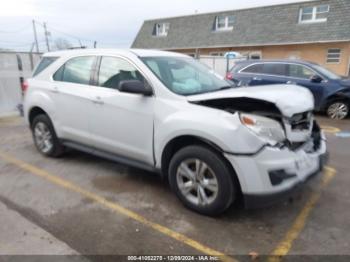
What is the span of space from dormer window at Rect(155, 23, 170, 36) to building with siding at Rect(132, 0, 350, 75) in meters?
0.13

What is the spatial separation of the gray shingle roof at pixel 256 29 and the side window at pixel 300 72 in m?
11.2

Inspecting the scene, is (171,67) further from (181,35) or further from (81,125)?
(181,35)

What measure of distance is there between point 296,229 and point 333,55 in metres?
18.6

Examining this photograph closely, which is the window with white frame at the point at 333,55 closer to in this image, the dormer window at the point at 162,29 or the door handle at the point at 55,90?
the dormer window at the point at 162,29

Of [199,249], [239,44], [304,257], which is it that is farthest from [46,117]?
[239,44]

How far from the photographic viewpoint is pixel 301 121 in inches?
124

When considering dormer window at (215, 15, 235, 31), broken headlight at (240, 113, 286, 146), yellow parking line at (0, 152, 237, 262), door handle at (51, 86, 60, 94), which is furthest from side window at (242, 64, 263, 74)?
dormer window at (215, 15, 235, 31)

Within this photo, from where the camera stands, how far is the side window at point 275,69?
8805 mm

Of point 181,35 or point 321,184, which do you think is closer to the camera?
point 321,184

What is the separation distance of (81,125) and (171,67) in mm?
1525

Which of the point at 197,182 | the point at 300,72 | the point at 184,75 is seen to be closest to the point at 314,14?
the point at 300,72

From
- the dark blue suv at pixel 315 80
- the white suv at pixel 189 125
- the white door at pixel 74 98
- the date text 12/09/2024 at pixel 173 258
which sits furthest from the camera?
the dark blue suv at pixel 315 80

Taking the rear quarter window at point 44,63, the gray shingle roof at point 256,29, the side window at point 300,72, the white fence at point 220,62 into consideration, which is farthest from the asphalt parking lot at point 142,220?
the gray shingle roof at point 256,29

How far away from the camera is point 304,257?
252 cm
